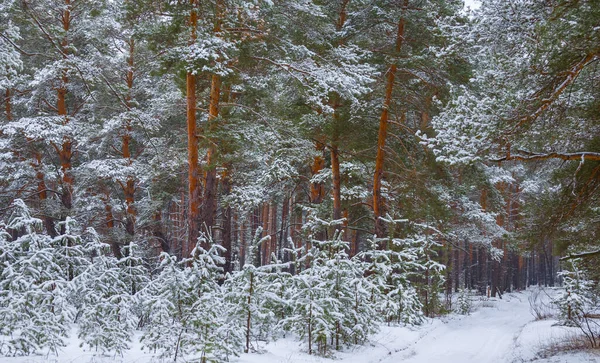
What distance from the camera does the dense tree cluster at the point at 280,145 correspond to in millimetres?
6492

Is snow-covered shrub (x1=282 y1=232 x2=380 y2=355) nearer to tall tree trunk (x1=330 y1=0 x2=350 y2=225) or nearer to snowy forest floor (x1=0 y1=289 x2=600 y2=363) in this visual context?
snowy forest floor (x1=0 y1=289 x2=600 y2=363)

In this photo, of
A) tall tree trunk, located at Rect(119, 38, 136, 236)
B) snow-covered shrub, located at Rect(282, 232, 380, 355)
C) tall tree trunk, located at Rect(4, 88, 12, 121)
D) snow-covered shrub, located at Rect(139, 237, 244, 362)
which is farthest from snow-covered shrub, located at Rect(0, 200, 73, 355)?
tall tree trunk, located at Rect(4, 88, 12, 121)

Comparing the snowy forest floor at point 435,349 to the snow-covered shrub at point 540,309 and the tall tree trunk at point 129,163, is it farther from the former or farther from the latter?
the tall tree trunk at point 129,163

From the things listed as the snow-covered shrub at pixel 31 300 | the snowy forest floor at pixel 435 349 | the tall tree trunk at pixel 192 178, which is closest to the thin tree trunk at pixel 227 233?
the tall tree trunk at pixel 192 178

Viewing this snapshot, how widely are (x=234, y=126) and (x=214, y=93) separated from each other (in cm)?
144

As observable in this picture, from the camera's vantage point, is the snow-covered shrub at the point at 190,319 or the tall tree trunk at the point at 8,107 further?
the tall tree trunk at the point at 8,107

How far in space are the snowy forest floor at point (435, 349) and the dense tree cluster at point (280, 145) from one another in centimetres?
34

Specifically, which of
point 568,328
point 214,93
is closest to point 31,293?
point 214,93

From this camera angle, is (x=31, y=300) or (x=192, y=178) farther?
(x=192, y=178)

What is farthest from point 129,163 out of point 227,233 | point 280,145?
point 280,145

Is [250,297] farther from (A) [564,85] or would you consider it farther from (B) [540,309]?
(B) [540,309]

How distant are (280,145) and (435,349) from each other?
22.7ft

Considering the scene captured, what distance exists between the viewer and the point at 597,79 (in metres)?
7.50

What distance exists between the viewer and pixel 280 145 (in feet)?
41.8
